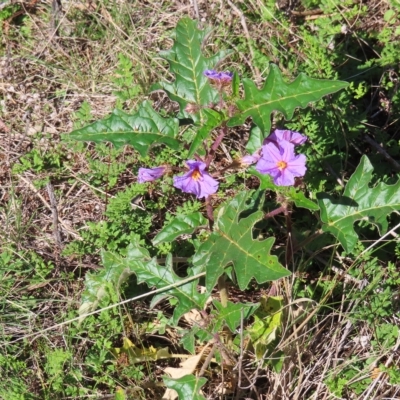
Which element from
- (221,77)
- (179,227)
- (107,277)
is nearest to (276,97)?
(221,77)

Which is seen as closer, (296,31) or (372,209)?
(372,209)

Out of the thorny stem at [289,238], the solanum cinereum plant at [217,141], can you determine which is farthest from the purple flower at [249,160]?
the thorny stem at [289,238]

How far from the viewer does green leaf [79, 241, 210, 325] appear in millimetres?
2619

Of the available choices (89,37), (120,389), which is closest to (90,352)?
(120,389)

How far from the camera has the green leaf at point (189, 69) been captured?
2459 mm

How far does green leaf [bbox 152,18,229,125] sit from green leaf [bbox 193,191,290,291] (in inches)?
14.9

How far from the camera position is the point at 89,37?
396 centimetres

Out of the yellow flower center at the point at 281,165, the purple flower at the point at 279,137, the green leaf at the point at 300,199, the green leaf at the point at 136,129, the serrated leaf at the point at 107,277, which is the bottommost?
the serrated leaf at the point at 107,277

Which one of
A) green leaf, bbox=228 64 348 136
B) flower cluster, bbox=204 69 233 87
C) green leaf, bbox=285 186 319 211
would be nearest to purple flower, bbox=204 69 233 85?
flower cluster, bbox=204 69 233 87

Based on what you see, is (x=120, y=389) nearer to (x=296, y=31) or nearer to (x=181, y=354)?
(x=181, y=354)

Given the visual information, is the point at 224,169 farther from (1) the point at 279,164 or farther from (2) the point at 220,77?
(2) the point at 220,77

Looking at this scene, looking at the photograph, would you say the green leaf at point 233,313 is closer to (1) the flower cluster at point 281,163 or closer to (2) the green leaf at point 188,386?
(2) the green leaf at point 188,386

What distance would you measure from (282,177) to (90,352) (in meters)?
1.24

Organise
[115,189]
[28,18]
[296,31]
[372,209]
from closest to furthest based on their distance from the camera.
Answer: [372,209]
[115,189]
[296,31]
[28,18]
